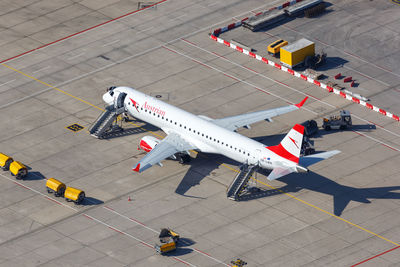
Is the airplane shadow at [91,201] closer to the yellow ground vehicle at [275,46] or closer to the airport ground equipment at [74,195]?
the airport ground equipment at [74,195]

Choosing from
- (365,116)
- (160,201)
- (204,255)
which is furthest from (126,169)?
(365,116)

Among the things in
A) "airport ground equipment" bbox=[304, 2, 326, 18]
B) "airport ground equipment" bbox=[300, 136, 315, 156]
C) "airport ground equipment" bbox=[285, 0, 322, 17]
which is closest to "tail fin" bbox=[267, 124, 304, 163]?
"airport ground equipment" bbox=[300, 136, 315, 156]

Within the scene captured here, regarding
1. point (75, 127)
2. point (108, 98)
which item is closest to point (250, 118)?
point (108, 98)

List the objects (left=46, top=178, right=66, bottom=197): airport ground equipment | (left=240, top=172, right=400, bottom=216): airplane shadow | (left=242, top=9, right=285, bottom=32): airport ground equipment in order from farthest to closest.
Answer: (left=242, top=9, right=285, bottom=32): airport ground equipment, (left=240, top=172, right=400, bottom=216): airplane shadow, (left=46, top=178, right=66, bottom=197): airport ground equipment

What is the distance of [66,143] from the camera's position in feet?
381

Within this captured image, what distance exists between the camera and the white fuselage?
4173 inches

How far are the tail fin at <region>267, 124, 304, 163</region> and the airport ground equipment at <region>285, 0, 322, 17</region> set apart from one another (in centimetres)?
4637

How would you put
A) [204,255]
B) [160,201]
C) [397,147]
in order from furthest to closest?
[397,147] < [160,201] < [204,255]

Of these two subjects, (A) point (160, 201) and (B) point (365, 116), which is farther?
(B) point (365, 116)

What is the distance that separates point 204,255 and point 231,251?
2844 millimetres

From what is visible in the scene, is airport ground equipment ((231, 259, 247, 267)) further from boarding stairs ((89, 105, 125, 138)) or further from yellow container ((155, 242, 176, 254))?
boarding stairs ((89, 105, 125, 138))

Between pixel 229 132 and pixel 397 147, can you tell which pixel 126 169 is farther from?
pixel 397 147

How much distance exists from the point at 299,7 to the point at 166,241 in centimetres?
6010

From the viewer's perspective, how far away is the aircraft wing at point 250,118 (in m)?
114
